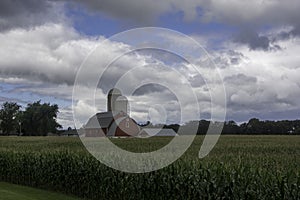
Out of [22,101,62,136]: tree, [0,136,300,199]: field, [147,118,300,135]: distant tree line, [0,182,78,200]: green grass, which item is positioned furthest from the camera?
[22,101,62,136]: tree

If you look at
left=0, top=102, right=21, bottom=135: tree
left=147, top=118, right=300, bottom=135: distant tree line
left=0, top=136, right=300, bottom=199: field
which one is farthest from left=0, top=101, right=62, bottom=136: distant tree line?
left=0, top=136, right=300, bottom=199: field

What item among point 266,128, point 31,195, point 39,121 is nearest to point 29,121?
point 39,121

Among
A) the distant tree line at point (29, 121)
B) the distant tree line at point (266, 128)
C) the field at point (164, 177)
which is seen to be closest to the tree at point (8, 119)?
the distant tree line at point (29, 121)

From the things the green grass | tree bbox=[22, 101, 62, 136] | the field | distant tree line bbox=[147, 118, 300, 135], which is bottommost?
the green grass

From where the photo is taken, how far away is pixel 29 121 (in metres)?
111

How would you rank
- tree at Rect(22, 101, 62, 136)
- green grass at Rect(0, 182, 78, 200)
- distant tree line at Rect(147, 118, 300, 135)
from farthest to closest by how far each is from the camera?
tree at Rect(22, 101, 62, 136) → distant tree line at Rect(147, 118, 300, 135) → green grass at Rect(0, 182, 78, 200)

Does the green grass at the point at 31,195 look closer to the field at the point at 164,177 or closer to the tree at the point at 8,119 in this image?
the field at the point at 164,177

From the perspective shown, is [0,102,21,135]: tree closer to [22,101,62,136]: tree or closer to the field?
[22,101,62,136]: tree

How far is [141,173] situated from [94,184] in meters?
3.02

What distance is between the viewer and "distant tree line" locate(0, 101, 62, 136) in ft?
360

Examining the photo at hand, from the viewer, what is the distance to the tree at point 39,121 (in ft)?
360

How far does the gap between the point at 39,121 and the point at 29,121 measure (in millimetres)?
3076

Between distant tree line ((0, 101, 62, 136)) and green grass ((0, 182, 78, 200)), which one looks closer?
green grass ((0, 182, 78, 200))

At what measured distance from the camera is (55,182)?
66.8 feet
